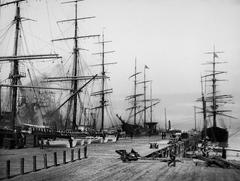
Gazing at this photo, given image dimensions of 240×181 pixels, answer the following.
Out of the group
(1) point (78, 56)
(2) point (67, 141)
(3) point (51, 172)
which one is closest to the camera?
(3) point (51, 172)

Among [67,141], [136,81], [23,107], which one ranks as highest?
[136,81]

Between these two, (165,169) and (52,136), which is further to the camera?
(52,136)

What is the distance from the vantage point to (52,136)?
37281mm

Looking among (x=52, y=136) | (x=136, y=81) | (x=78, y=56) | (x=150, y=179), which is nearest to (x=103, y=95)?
(x=78, y=56)

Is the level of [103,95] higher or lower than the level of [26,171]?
higher

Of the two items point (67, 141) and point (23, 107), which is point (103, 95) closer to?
point (23, 107)

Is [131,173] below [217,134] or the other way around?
the other way around

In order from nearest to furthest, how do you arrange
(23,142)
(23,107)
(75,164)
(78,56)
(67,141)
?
1. (75,164)
2. (23,142)
3. (67,141)
4. (78,56)
5. (23,107)

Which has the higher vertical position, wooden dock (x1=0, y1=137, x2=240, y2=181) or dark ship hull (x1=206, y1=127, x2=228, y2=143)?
wooden dock (x1=0, y1=137, x2=240, y2=181)

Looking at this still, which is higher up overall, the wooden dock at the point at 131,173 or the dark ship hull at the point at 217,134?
the wooden dock at the point at 131,173

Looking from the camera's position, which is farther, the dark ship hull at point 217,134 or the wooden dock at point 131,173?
the dark ship hull at point 217,134

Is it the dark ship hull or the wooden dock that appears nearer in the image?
the wooden dock

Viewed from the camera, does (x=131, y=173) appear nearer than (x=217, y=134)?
Yes

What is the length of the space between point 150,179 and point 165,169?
3.30 meters
